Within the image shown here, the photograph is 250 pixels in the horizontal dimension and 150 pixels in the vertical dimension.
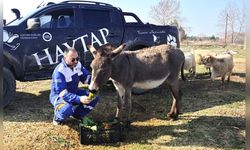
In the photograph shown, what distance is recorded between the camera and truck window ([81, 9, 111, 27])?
9.08 m

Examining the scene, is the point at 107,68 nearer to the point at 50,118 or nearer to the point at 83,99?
the point at 83,99

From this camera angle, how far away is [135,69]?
7387 millimetres

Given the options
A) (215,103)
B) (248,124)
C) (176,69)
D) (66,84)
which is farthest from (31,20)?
(248,124)

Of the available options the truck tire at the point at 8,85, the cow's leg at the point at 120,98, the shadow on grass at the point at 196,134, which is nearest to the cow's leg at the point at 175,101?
the shadow on grass at the point at 196,134

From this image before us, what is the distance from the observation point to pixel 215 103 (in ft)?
29.4

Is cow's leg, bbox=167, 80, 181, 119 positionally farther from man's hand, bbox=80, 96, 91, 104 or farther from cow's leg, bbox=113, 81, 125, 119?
man's hand, bbox=80, 96, 91, 104

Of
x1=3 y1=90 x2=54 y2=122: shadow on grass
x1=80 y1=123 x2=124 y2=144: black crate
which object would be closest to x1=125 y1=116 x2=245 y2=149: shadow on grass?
x1=80 y1=123 x2=124 y2=144: black crate

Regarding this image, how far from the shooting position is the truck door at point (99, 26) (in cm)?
899

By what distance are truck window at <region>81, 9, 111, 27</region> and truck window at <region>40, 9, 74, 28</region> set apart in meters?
0.33

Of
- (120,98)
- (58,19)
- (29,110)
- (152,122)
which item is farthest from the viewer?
(58,19)

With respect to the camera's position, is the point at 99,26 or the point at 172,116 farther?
the point at 99,26

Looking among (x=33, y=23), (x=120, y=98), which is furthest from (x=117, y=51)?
(x=33, y=23)

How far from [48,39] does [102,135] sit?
3.05 m

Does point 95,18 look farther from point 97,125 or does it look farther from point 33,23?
point 97,125
